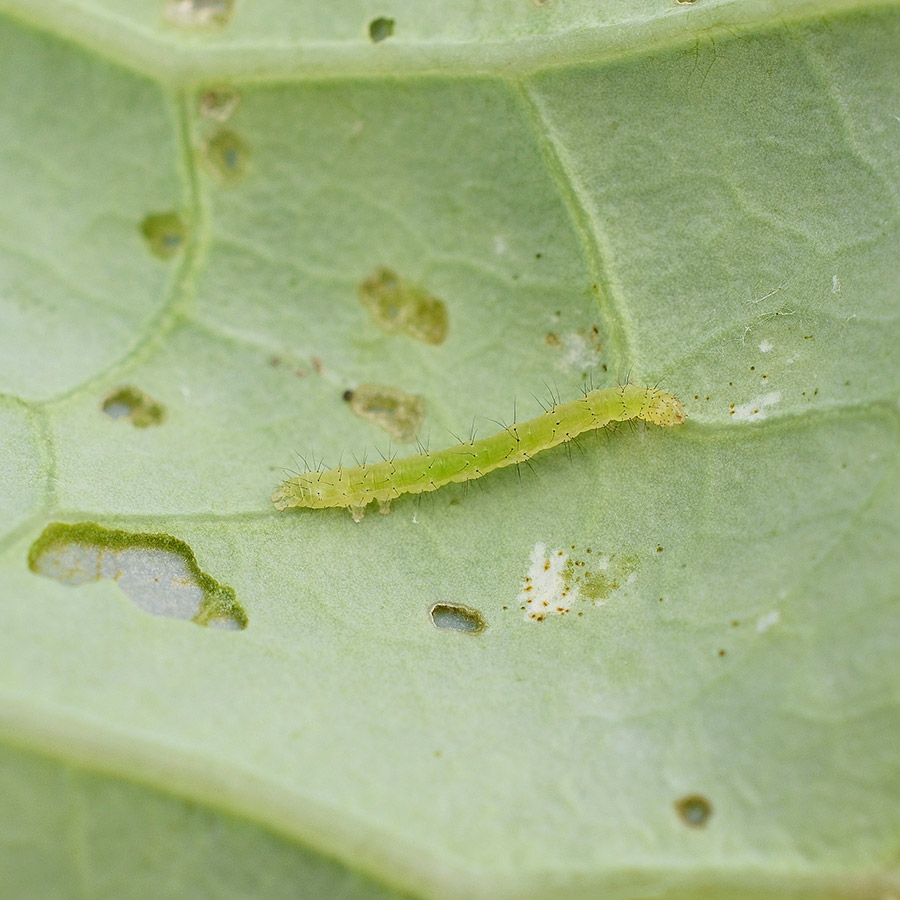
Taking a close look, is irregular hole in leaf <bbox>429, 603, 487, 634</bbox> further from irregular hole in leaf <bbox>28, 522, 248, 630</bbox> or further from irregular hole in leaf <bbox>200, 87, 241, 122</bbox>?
irregular hole in leaf <bbox>200, 87, 241, 122</bbox>

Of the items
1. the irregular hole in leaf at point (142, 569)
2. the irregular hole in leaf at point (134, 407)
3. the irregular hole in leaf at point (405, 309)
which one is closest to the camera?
the irregular hole in leaf at point (142, 569)

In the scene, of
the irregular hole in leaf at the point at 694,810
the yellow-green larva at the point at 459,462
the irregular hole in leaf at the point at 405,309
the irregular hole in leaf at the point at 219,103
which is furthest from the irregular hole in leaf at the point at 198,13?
the irregular hole in leaf at the point at 694,810

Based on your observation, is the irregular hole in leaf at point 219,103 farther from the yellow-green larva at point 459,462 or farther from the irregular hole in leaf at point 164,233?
the yellow-green larva at point 459,462

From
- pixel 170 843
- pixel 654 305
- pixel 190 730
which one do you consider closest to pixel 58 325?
pixel 190 730

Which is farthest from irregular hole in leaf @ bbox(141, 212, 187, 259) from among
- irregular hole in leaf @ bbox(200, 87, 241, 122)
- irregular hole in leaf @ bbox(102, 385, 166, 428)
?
irregular hole in leaf @ bbox(102, 385, 166, 428)

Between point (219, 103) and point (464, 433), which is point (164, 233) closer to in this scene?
point (219, 103)

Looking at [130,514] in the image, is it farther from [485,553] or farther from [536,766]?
[536,766]

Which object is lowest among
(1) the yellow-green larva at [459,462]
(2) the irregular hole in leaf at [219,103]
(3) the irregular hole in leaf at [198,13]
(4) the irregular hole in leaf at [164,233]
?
(1) the yellow-green larva at [459,462]
